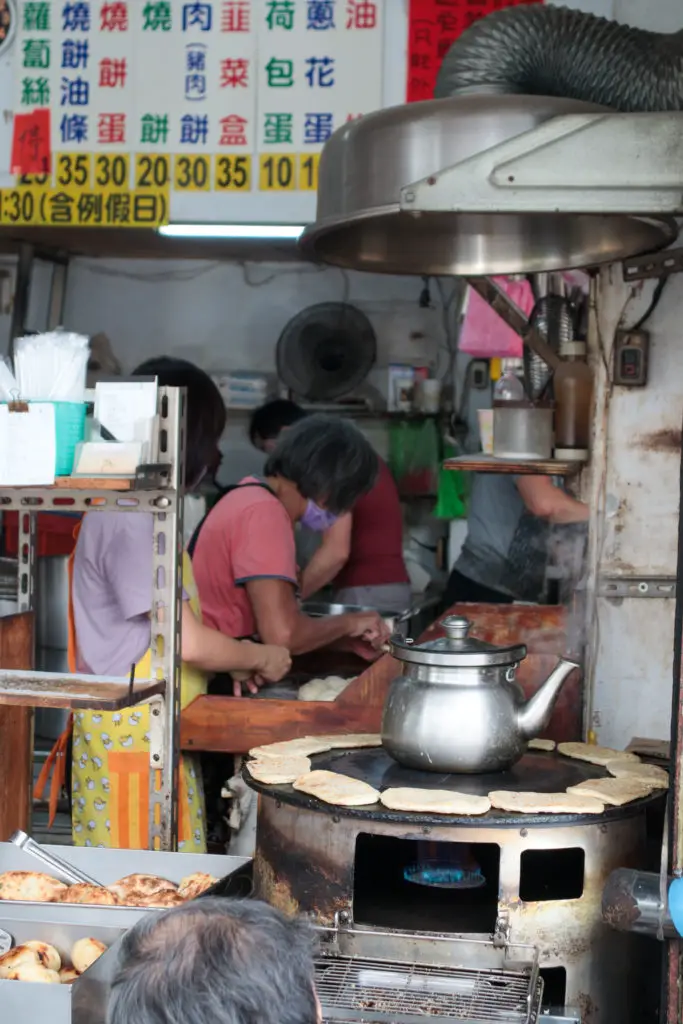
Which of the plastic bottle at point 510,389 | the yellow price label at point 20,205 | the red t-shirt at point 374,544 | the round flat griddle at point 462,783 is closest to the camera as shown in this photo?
the round flat griddle at point 462,783

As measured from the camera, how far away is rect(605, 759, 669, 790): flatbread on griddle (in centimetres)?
271

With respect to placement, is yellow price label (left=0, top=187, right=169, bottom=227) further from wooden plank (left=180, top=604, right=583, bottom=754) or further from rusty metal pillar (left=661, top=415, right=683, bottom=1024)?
rusty metal pillar (left=661, top=415, right=683, bottom=1024)

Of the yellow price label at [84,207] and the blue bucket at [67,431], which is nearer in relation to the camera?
the blue bucket at [67,431]

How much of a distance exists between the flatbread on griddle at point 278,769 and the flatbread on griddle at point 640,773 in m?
0.69

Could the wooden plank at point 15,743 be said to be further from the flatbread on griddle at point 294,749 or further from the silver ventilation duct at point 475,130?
the silver ventilation duct at point 475,130

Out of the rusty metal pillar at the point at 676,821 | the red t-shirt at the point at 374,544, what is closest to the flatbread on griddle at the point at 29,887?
the rusty metal pillar at the point at 676,821

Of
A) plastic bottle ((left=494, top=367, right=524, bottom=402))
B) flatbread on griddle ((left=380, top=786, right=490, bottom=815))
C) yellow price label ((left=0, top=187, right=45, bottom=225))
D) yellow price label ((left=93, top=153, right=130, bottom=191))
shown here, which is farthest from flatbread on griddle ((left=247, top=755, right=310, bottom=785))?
yellow price label ((left=0, top=187, right=45, bottom=225))

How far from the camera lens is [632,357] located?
370cm

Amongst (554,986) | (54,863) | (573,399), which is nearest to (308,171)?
(573,399)

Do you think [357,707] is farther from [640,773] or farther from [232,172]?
[232,172]

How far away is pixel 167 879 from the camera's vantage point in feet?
8.61

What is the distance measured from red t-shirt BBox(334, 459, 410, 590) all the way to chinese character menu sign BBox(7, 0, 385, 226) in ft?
4.76

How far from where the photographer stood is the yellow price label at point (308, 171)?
17.6 ft

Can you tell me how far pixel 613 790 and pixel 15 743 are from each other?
1.63 m
